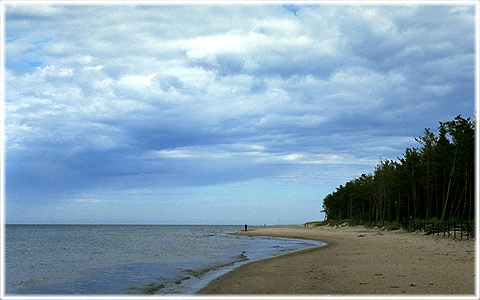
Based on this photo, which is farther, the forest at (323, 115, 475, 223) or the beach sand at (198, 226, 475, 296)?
the forest at (323, 115, 475, 223)

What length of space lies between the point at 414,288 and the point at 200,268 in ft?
38.8

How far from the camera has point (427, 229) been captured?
39.8 meters

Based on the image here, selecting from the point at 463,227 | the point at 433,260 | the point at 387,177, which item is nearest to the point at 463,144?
the point at 463,227

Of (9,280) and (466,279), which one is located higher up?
(466,279)

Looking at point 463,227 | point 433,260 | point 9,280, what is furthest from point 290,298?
point 463,227

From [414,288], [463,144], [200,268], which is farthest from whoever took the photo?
[463,144]

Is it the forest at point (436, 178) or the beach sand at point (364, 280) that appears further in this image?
the forest at point (436, 178)

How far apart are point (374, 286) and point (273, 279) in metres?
3.63

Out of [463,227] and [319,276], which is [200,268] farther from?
[463,227]

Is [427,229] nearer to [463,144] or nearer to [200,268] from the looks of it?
[463,144]

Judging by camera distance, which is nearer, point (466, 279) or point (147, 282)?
point (466, 279)

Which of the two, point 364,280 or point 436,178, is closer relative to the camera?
point 364,280

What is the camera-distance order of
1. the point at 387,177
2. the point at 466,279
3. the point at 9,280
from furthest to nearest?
the point at 387,177 → the point at 9,280 → the point at 466,279

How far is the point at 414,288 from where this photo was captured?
1159 cm
